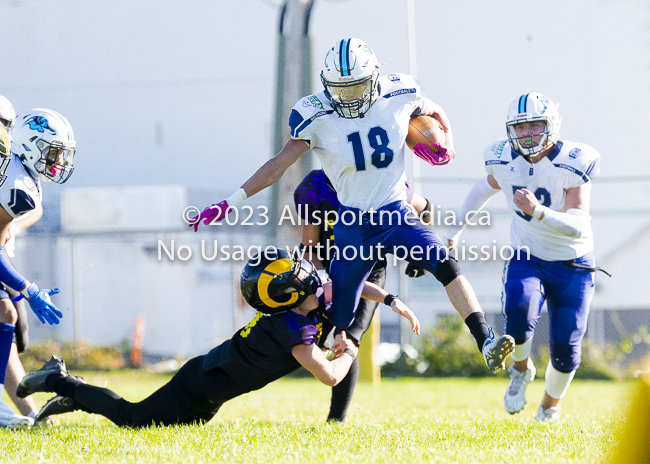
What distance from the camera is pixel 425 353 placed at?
10297 mm

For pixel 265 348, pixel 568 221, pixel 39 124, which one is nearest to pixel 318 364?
pixel 265 348

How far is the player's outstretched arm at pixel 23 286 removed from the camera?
4414mm

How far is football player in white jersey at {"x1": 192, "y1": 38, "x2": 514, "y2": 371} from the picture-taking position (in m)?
4.19

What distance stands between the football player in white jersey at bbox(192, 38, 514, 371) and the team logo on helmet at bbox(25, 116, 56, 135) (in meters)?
1.22

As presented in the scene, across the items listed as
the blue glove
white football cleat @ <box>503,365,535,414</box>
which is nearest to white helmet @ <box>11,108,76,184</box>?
the blue glove

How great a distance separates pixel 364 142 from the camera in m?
4.36

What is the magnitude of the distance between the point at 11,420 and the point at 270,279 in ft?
6.54

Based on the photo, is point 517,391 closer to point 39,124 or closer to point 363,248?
point 363,248

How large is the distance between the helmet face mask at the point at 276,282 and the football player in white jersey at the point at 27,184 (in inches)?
52.0

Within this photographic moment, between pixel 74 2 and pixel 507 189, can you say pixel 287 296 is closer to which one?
pixel 507 189

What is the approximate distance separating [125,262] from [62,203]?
9.93ft

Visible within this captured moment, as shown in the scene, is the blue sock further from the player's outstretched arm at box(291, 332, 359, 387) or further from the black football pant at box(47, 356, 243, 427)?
the player's outstretched arm at box(291, 332, 359, 387)

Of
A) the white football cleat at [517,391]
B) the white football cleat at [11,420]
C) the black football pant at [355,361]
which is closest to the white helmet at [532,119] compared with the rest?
the black football pant at [355,361]

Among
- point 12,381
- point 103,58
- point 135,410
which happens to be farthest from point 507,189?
point 103,58
